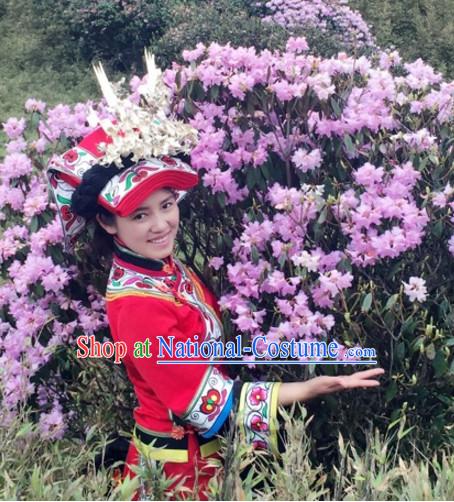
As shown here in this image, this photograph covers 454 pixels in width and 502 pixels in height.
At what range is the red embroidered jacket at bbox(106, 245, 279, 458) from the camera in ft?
8.26

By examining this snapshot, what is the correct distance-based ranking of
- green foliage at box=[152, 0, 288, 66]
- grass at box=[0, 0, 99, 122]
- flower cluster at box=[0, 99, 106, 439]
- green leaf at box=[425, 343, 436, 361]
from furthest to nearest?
grass at box=[0, 0, 99, 122] → green foliage at box=[152, 0, 288, 66] → flower cluster at box=[0, 99, 106, 439] → green leaf at box=[425, 343, 436, 361]

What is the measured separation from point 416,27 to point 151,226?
1072 centimetres

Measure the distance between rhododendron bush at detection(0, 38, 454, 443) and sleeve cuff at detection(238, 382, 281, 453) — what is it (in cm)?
22

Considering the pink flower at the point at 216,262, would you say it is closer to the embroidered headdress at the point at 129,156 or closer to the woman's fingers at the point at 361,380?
the embroidered headdress at the point at 129,156

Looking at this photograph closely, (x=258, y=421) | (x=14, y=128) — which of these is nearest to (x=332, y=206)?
(x=258, y=421)

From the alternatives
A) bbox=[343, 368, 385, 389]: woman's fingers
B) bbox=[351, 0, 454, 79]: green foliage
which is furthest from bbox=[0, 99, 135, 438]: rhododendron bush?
bbox=[351, 0, 454, 79]: green foliage

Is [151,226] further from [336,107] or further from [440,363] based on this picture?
[440,363]

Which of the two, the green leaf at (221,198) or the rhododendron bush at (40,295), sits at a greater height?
the green leaf at (221,198)

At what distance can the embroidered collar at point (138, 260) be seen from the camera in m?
2.67

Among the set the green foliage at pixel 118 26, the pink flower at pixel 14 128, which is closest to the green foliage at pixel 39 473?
the pink flower at pixel 14 128

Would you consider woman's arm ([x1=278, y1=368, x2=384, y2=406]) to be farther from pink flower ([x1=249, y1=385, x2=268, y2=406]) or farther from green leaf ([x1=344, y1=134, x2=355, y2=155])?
green leaf ([x1=344, y1=134, x2=355, y2=155])

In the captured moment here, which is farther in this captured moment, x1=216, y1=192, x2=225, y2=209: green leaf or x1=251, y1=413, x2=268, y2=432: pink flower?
x1=216, y1=192, x2=225, y2=209: green leaf

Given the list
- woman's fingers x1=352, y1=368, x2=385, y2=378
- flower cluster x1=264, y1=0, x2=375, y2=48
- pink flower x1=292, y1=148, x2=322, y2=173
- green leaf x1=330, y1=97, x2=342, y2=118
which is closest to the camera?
woman's fingers x1=352, y1=368, x2=385, y2=378

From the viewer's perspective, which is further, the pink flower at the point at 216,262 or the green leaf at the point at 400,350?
the pink flower at the point at 216,262
